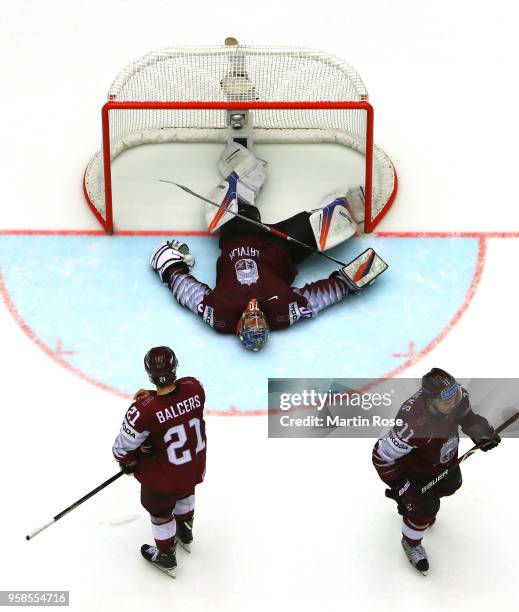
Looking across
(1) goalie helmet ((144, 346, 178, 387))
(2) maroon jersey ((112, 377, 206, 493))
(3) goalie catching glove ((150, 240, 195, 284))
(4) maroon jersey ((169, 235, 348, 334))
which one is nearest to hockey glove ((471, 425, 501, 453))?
(2) maroon jersey ((112, 377, 206, 493))

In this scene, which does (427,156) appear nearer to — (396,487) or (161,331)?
(161,331)

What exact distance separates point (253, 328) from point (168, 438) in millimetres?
1357

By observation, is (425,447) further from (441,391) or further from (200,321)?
(200,321)

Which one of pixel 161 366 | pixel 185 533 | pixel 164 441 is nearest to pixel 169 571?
pixel 185 533

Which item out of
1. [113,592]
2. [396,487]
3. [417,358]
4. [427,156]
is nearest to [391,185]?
[427,156]

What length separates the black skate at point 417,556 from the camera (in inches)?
209

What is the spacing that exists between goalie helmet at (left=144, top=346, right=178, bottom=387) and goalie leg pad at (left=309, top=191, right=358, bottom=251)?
1997mm

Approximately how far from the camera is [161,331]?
6465 millimetres

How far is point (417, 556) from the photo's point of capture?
17.5 feet

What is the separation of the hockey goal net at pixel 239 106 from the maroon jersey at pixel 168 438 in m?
2.09

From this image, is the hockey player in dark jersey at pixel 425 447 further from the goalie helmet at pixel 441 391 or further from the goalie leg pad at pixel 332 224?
the goalie leg pad at pixel 332 224

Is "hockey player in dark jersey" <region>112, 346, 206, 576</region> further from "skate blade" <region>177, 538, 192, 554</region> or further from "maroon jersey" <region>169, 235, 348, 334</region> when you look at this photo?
"maroon jersey" <region>169, 235, 348, 334</region>

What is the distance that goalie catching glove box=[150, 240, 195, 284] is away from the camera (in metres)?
6.61

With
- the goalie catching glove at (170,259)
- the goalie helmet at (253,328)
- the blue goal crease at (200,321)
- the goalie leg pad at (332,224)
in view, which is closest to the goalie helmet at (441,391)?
the blue goal crease at (200,321)
